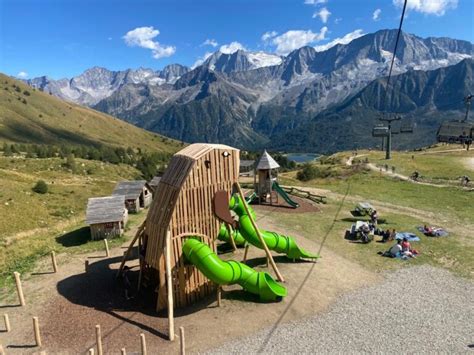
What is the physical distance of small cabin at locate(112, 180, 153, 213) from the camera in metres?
42.8

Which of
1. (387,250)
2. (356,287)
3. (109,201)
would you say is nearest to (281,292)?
(356,287)

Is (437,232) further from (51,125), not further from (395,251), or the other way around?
(51,125)

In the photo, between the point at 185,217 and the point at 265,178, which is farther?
the point at 265,178

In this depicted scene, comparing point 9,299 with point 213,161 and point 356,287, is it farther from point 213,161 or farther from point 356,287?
point 356,287

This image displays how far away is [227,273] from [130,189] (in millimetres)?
27753

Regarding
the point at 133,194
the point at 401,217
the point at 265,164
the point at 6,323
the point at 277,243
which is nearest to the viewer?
the point at 6,323

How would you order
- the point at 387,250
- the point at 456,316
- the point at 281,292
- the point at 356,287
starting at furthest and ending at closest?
the point at 387,250 < the point at 356,287 < the point at 281,292 < the point at 456,316

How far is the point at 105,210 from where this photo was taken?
33.6 m

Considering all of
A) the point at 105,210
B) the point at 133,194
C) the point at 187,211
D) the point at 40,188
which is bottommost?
the point at 133,194

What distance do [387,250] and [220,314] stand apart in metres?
15.5

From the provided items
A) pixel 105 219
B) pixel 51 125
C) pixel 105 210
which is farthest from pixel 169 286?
pixel 51 125

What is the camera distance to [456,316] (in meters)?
19.0

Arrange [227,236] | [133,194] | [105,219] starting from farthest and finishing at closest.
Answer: [133,194]
[105,219]
[227,236]

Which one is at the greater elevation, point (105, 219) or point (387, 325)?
point (105, 219)
